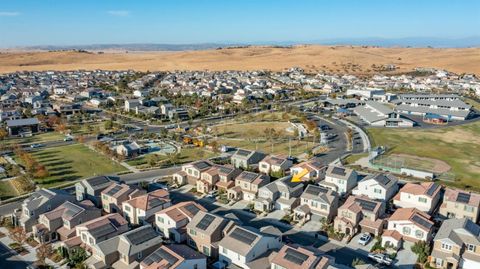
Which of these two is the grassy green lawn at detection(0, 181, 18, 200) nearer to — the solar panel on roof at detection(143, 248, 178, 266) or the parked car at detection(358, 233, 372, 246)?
the solar panel on roof at detection(143, 248, 178, 266)

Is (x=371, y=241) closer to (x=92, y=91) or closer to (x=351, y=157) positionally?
(x=351, y=157)

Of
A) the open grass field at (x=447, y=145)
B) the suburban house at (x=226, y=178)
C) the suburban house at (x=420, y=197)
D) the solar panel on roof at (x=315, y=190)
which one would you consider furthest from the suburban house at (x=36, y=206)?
the open grass field at (x=447, y=145)

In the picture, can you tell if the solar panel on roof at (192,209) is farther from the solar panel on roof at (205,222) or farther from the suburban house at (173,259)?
the suburban house at (173,259)

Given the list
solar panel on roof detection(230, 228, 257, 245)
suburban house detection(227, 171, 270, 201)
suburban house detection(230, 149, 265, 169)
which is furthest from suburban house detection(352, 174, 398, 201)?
solar panel on roof detection(230, 228, 257, 245)

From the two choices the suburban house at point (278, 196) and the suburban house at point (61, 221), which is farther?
the suburban house at point (278, 196)

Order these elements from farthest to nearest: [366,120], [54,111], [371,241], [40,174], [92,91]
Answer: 1. [92,91]
2. [54,111]
3. [366,120]
4. [40,174]
5. [371,241]

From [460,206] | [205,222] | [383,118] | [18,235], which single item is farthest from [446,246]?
[383,118]

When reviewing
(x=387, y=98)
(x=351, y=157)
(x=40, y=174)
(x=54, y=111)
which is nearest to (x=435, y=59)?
(x=387, y=98)
